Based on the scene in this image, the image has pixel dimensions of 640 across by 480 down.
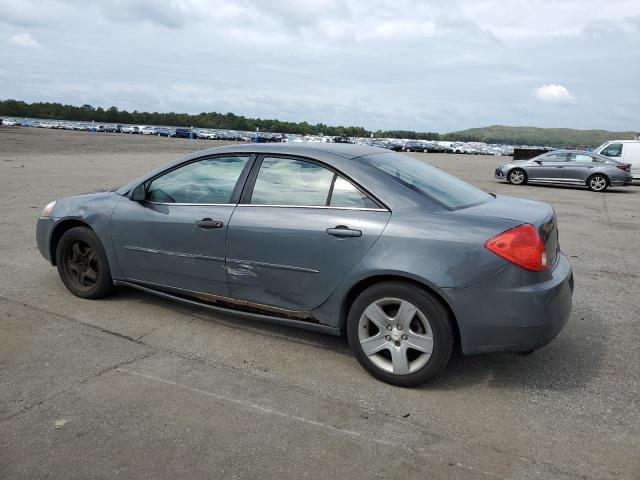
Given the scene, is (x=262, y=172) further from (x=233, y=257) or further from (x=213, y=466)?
(x=213, y=466)

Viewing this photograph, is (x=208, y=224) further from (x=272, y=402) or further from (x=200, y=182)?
(x=272, y=402)

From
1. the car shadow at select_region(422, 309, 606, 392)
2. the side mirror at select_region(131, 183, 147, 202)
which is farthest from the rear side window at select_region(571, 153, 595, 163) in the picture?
the side mirror at select_region(131, 183, 147, 202)

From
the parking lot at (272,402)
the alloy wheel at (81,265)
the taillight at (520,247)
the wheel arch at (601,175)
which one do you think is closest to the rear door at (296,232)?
the parking lot at (272,402)

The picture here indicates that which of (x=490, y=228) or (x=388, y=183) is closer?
(x=490, y=228)

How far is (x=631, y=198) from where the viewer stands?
1744cm

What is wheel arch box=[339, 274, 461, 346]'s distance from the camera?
353 centimetres

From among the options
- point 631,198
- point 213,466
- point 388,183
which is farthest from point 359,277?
point 631,198

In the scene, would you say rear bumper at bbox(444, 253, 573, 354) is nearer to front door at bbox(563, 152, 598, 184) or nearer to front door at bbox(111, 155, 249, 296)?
front door at bbox(111, 155, 249, 296)

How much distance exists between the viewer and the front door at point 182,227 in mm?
4316

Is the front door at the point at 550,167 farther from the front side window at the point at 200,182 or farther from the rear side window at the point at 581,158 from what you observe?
the front side window at the point at 200,182

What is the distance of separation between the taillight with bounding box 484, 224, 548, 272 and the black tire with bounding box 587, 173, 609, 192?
1842 centimetres

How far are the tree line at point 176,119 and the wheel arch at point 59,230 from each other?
151 meters

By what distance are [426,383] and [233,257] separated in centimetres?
165

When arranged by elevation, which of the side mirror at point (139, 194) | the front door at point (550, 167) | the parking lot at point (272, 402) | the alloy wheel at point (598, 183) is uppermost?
the side mirror at point (139, 194)
